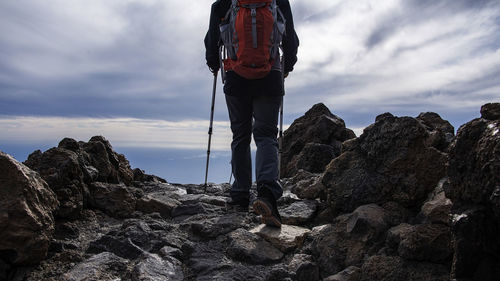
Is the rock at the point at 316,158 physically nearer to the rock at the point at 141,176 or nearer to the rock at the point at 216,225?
the rock at the point at 141,176

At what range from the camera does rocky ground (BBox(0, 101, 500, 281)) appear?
4152 mm

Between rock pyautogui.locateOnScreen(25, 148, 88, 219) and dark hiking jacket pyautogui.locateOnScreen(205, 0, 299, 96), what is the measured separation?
11.3 feet

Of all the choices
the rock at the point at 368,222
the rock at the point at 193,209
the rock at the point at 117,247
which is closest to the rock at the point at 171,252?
the rock at the point at 117,247

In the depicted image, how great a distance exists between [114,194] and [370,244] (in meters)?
5.60

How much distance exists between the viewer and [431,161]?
635 cm

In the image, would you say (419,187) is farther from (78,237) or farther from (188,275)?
(78,237)

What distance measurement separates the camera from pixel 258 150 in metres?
7.54

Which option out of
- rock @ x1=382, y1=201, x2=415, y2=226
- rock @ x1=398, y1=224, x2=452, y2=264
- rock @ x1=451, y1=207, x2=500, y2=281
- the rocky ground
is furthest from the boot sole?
rock @ x1=451, y1=207, x2=500, y2=281

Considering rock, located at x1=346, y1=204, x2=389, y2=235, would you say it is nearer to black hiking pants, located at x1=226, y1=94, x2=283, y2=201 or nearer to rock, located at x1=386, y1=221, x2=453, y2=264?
rock, located at x1=386, y1=221, x2=453, y2=264

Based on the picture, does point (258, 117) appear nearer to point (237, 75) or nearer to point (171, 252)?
point (237, 75)

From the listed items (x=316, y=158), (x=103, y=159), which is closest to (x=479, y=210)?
(x=103, y=159)

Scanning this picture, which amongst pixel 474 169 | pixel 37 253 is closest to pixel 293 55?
pixel 474 169

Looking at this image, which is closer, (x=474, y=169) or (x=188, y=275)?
(x=474, y=169)

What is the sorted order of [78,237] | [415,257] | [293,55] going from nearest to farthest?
[415,257]
[78,237]
[293,55]
